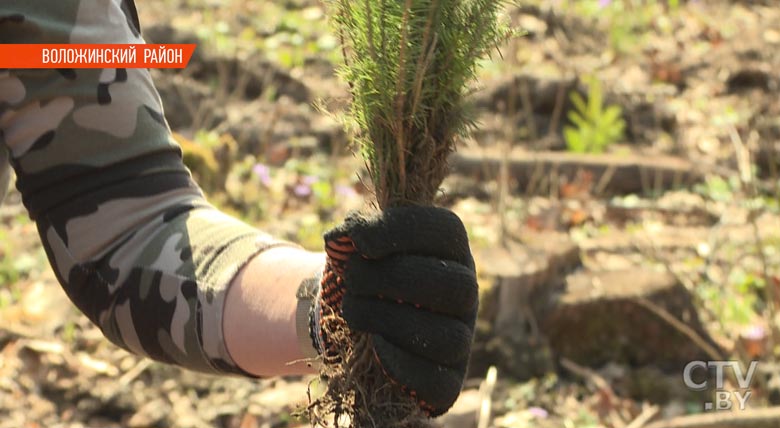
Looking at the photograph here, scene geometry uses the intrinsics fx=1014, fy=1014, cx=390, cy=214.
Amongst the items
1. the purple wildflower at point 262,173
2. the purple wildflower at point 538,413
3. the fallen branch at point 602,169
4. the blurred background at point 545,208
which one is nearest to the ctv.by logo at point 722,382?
the blurred background at point 545,208

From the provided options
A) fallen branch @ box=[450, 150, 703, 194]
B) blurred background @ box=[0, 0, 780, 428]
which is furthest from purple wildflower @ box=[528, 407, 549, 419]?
fallen branch @ box=[450, 150, 703, 194]

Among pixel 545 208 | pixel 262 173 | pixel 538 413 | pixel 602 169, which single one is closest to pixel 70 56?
pixel 538 413

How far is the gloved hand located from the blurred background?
5.0 inches

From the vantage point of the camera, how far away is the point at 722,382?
10.2 feet

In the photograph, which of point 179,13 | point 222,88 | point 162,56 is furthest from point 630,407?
point 179,13

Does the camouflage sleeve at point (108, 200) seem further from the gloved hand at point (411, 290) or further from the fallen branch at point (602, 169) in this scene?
the fallen branch at point (602, 169)

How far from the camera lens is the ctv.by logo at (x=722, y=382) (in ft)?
9.62

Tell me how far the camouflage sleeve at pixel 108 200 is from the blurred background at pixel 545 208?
0.93ft

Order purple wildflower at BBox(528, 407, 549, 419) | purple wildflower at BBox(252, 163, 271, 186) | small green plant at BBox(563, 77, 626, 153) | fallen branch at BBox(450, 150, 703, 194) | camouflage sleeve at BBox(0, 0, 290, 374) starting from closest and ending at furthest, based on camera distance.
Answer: camouflage sleeve at BBox(0, 0, 290, 374) → purple wildflower at BBox(528, 407, 549, 419) → purple wildflower at BBox(252, 163, 271, 186) → fallen branch at BBox(450, 150, 703, 194) → small green plant at BBox(563, 77, 626, 153)

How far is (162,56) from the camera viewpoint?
7.82ft

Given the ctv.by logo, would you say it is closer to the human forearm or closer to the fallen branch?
the fallen branch

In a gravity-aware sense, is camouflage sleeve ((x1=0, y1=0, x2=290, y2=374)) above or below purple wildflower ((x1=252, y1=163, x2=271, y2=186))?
above

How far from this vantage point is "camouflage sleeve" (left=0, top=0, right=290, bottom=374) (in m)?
1.75

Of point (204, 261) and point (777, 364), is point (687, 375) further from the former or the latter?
point (204, 261)
